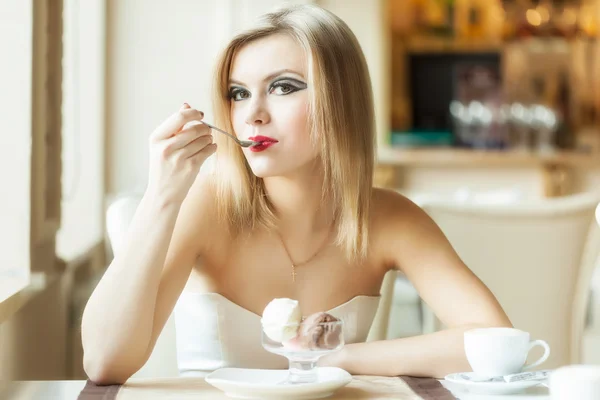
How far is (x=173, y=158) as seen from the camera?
150cm

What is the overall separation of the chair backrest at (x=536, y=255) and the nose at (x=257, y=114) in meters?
0.67

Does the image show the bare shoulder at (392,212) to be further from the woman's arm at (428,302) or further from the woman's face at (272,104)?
the woman's face at (272,104)

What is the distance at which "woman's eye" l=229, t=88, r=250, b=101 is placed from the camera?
170 centimetres

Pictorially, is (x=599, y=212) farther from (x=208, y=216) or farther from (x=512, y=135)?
(x=512, y=135)

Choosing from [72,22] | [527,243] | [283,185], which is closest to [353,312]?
[283,185]

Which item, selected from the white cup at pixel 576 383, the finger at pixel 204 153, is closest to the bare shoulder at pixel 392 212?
the finger at pixel 204 153

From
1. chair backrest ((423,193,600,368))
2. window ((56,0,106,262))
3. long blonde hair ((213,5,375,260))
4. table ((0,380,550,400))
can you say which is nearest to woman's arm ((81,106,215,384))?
table ((0,380,550,400))

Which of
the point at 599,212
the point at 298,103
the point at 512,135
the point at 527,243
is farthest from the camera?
the point at 512,135

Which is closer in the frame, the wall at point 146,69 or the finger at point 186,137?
the finger at point 186,137

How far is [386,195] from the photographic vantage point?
1.87 meters

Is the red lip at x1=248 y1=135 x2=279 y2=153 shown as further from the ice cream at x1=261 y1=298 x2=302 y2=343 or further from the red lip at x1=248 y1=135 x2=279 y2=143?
the ice cream at x1=261 y1=298 x2=302 y2=343

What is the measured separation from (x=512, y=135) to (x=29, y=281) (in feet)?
14.6

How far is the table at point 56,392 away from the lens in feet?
4.09

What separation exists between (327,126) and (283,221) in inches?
9.3
